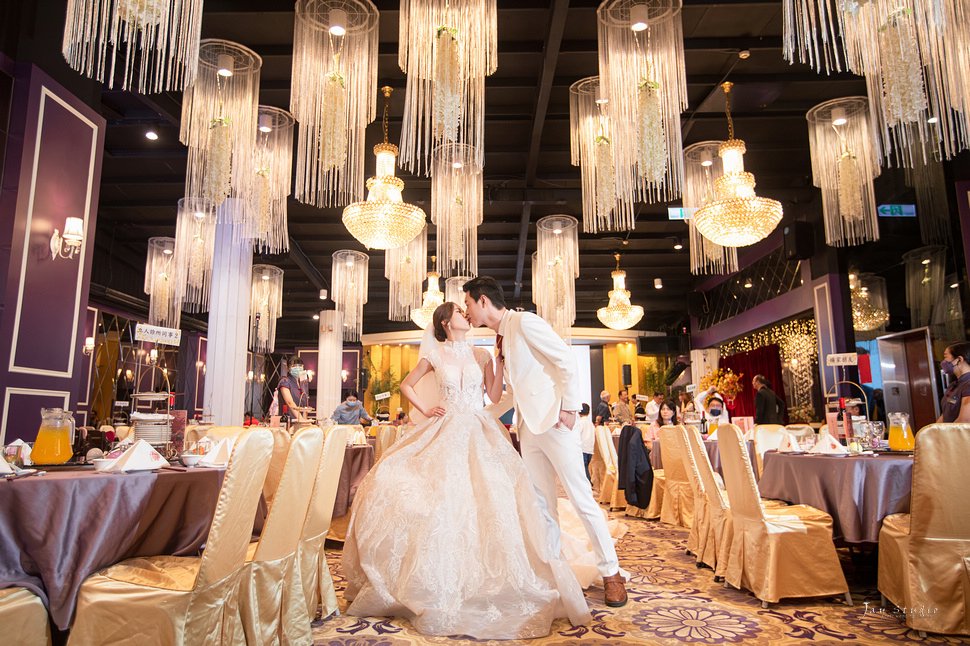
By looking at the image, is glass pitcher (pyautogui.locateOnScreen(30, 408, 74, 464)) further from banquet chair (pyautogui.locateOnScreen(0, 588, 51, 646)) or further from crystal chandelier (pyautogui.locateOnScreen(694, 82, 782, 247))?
crystal chandelier (pyautogui.locateOnScreen(694, 82, 782, 247))

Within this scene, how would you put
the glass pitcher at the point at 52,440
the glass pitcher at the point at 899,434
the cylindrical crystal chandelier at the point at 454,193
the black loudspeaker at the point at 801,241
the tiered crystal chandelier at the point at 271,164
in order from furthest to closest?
1. the black loudspeaker at the point at 801,241
2. the cylindrical crystal chandelier at the point at 454,193
3. the tiered crystal chandelier at the point at 271,164
4. the glass pitcher at the point at 899,434
5. the glass pitcher at the point at 52,440

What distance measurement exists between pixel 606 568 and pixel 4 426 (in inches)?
155

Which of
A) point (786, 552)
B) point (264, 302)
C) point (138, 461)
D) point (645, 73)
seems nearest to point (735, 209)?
point (645, 73)

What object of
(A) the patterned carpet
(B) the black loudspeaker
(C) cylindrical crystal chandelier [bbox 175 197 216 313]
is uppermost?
(B) the black loudspeaker

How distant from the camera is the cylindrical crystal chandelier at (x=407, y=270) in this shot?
8.75 metres

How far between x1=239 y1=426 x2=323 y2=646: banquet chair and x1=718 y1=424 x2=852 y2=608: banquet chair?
209cm

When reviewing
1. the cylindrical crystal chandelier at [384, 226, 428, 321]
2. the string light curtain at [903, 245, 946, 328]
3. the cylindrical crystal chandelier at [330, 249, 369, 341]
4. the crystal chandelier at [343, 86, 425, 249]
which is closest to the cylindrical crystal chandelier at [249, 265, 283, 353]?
the cylindrical crystal chandelier at [330, 249, 369, 341]

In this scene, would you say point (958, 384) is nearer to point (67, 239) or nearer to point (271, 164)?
point (271, 164)

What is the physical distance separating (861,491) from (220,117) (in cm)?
496

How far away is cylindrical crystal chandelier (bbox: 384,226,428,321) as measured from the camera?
28.7 feet

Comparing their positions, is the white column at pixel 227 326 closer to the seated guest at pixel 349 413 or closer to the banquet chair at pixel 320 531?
the seated guest at pixel 349 413

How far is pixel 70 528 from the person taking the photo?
5.92 ft

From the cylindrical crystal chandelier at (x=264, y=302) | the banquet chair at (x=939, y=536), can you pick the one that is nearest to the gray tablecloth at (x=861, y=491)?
the banquet chair at (x=939, y=536)

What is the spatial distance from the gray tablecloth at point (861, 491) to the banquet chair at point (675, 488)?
1901 millimetres
